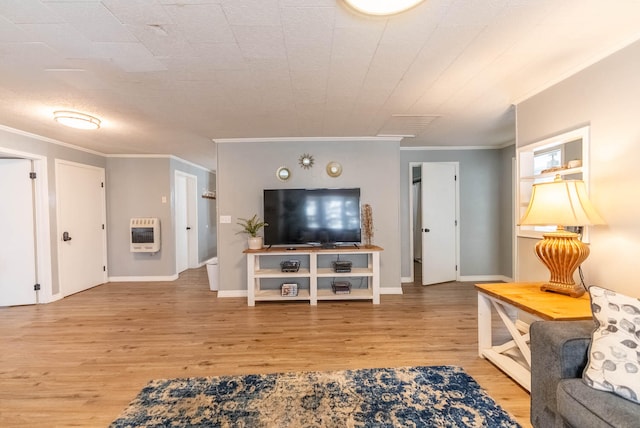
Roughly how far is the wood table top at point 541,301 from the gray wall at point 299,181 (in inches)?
80.3

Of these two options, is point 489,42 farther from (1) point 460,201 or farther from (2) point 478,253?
(2) point 478,253

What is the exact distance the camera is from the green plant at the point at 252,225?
4.11m

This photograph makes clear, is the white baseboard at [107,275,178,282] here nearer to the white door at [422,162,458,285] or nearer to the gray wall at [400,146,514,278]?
the gray wall at [400,146,514,278]

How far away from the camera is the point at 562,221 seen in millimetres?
1918

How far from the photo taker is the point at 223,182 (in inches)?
170

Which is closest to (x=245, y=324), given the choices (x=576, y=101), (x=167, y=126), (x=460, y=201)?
(x=167, y=126)

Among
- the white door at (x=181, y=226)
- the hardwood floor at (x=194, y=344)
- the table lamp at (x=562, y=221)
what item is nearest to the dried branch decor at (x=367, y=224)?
the hardwood floor at (x=194, y=344)

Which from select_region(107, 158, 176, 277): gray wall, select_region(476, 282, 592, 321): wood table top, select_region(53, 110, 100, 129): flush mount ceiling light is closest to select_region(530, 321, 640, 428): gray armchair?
select_region(476, 282, 592, 321): wood table top

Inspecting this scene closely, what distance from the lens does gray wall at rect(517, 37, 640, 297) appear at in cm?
185

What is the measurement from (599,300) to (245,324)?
118 inches

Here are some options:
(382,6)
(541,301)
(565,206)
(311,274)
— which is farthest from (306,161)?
(541,301)

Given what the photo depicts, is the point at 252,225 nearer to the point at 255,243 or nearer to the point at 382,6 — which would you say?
the point at 255,243

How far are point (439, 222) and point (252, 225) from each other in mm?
3150

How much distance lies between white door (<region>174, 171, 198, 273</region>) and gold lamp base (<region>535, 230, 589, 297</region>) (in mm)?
5903
